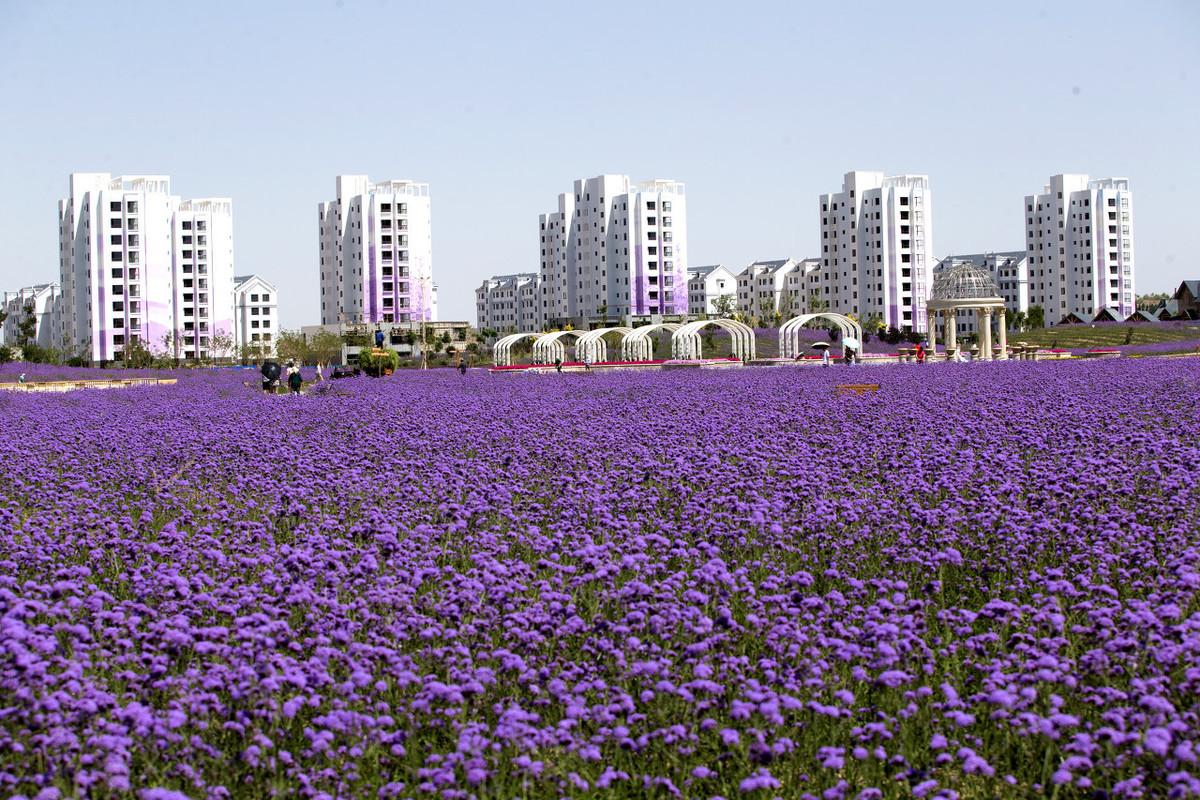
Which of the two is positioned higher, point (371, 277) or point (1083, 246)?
point (1083, 246)

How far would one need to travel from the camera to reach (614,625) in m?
5.79

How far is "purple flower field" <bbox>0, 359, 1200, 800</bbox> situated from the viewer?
4.60 metres

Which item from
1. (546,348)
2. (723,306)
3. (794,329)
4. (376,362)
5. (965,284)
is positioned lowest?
(376,362)

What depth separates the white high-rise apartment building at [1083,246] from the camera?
152500 millimetres

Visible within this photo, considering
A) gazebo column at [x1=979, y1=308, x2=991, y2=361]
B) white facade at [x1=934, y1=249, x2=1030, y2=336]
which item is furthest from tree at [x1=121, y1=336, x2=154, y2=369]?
white facade at [x1=934, y1=249, x2=1030, y2=336]

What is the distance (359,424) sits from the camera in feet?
57.4

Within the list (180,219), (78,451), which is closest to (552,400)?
(78,451)

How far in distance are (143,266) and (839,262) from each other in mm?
72859

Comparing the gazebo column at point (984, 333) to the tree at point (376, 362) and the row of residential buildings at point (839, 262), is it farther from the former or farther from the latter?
the row of residential buildings at point (839, 262)

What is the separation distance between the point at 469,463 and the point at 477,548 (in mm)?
4047

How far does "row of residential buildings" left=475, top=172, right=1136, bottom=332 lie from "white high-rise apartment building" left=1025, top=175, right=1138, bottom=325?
0.39 feet

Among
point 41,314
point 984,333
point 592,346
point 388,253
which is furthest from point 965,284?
point 41,314

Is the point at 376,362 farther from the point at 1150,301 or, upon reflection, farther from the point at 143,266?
the point at 1150,301

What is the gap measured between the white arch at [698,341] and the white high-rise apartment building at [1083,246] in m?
98.7
